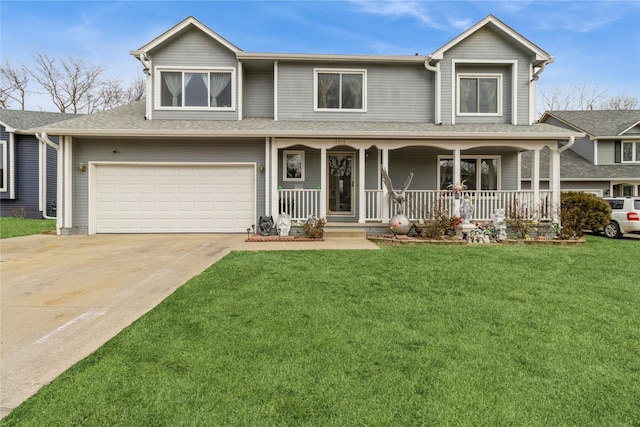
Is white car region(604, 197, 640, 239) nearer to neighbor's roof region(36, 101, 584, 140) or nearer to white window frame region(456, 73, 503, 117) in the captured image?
neighbor's roof region(36, 101, 584, 140)

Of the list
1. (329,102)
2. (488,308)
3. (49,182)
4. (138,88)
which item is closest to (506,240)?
(488,308)

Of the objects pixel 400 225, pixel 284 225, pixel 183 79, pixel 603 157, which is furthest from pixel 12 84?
pixel 603 157

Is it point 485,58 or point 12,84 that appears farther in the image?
Answer: point 12,84

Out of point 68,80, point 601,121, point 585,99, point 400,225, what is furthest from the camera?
point 585,99

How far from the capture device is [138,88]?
28469 millimetres

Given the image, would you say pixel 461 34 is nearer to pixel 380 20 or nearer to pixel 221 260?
pixel 380 20

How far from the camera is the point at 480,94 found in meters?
11.7

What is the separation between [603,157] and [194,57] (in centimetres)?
2126

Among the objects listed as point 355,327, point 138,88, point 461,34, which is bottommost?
point 355,327

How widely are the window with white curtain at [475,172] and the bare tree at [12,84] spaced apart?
3179cm

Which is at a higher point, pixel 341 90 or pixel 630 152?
pixel 341 90

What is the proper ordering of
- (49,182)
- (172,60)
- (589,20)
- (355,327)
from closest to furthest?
(355,327), (172,60), (589,20), (49,182)

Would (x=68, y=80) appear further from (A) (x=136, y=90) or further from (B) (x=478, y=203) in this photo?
(B) (x=478, y=203)

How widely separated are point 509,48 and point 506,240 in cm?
715
